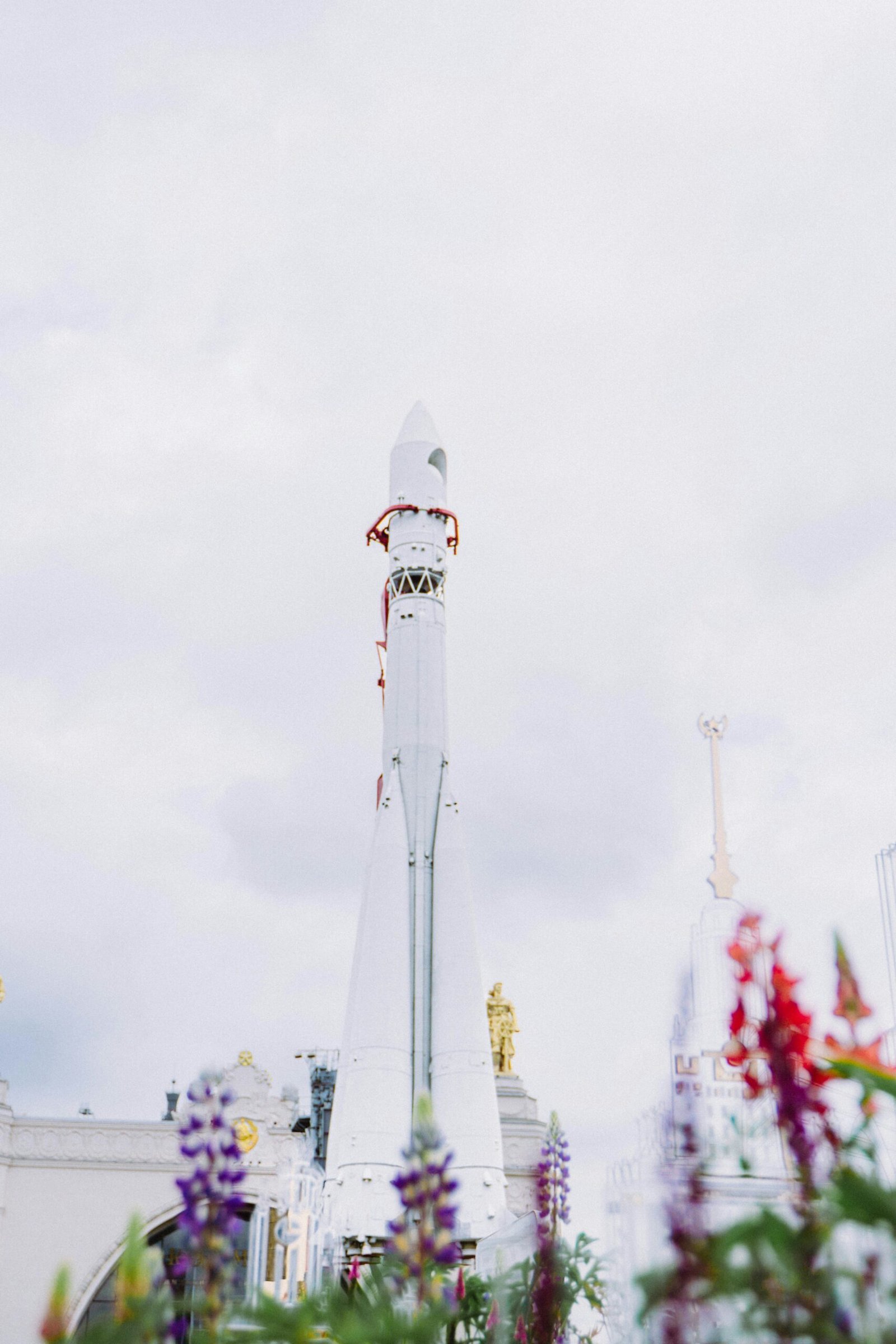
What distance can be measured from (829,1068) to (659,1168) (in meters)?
0.63

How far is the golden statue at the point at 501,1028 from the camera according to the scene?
31172 mm

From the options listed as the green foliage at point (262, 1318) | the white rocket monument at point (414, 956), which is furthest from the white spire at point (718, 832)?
the green foliage at point (262, 1318)

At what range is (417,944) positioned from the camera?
25.4 metres

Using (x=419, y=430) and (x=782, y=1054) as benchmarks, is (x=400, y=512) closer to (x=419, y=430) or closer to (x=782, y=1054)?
(x=419, y=430)

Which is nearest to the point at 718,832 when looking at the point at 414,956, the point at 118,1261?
the point at 414,956

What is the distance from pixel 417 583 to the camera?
2884 centimetres

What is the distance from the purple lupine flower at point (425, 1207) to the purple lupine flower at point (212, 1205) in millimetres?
460

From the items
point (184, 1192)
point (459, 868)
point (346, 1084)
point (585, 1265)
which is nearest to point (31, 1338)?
point (346, 1084)

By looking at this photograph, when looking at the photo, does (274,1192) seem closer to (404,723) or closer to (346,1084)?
(346,1084)

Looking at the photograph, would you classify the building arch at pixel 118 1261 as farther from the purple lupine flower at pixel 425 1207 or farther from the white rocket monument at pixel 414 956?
the purple lupine flower at pixel 425 1207

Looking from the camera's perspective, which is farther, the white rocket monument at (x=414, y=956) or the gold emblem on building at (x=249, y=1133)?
the gold emblem on building at (x=249, y=1133)

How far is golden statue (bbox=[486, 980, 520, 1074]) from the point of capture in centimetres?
3117

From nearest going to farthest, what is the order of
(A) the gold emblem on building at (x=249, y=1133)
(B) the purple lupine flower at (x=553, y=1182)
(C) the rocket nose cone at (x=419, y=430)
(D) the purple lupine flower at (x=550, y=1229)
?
1. (D) the purple lupine flower at (x=550, y=1229)
2. (B) the purple lupine flower at (x=553, y=1182)
3. (A) the gold emblem on building at (x=249, y=1133)
4. (C) the rocket nose cone at (x=419, y=430)

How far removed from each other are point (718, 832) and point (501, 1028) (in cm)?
855
